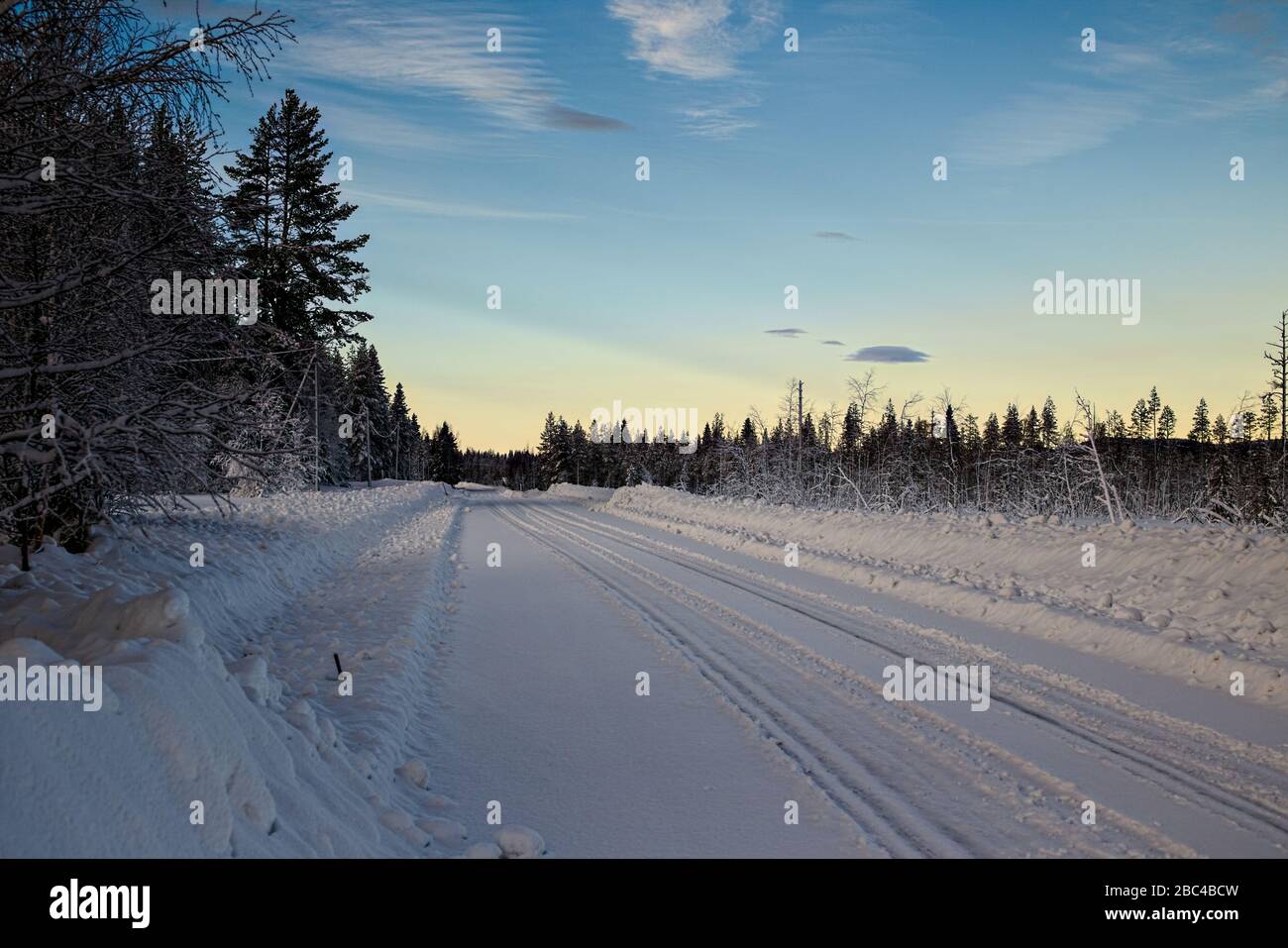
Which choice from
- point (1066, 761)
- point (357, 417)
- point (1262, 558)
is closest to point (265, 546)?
point (1066, 761)

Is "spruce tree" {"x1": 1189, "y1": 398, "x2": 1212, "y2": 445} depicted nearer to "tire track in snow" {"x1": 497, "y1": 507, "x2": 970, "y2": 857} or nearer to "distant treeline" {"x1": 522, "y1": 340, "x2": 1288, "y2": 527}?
"distant treeline" {"x1": 522, "y1": 340, "x2": 1288, "y2": 527}

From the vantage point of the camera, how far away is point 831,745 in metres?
6.23

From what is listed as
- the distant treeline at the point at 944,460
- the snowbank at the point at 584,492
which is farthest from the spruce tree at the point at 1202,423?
the snowbank at the point at 584,492

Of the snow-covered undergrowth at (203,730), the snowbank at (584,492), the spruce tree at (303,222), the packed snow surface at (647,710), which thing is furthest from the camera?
the snowbank at (584,492)

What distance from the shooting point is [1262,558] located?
1066 centimetres

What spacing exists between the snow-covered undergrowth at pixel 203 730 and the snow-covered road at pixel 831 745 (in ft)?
1.84

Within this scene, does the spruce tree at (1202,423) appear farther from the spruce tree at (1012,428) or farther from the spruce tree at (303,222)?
the spruce tree at (303,222)

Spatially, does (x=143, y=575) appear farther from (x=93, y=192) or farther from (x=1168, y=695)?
(x=1168, y=695)

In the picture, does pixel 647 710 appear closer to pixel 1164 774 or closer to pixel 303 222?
pixel 1164 774

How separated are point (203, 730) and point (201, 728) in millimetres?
14

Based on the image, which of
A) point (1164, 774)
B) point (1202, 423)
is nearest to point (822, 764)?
point (1164, 774)

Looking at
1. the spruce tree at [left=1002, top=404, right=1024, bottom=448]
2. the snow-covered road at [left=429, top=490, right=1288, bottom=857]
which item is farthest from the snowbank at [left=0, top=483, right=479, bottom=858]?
the spruce tree at [left=1002, top=404, right=1024, bottom=448]

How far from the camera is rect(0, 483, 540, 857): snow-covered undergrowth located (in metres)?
3.26

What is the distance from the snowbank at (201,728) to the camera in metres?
3.26
